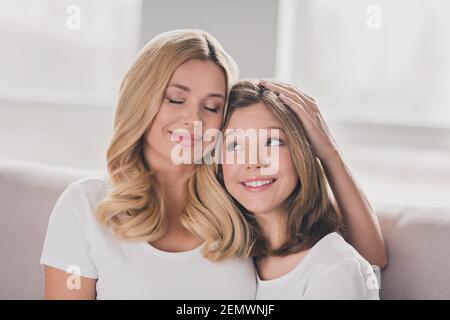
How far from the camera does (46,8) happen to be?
2.35m

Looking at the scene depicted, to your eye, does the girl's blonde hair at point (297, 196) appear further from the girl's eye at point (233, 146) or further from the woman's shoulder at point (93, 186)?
the woman's shoulder at point (93, 186)

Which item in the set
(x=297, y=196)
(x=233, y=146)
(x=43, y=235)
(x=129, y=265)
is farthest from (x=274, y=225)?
(x=43, y=235)

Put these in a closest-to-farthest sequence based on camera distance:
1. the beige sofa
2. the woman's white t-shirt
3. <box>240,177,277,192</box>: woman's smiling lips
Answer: the woman's white t-shirt < <box>240,177,277,192</box>: woman's smiling lips < the beige sofa

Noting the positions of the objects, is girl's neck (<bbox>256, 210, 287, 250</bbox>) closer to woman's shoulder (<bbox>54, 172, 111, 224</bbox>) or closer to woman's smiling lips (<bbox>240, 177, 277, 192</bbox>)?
woman's smiling lips (<bbox>240, 177, 277, 192</bbox>)

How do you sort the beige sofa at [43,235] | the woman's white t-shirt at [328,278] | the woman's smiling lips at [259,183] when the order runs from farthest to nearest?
the beige sofa at [43,235] < the woman's smiling lips at [259,183] < the woman's white t-shirt at [328,278]

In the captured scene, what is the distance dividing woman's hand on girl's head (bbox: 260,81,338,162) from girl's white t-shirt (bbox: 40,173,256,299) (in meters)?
0.26

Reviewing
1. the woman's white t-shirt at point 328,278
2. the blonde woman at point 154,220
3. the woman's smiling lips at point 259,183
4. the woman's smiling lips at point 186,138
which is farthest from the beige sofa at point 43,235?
the woman's smiling lips at point 186,138

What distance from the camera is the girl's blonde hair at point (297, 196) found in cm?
113

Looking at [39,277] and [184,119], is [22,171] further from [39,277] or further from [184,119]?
[184,119]

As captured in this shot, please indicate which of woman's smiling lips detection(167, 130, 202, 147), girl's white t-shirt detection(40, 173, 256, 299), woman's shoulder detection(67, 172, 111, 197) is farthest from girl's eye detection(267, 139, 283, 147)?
woman's shoulder detection(67, 172, 111, 197)

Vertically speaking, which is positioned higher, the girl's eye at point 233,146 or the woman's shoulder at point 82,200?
the girl's eye at point 233,146

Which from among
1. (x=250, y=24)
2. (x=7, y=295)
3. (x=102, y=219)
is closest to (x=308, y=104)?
(x=102, y=219)

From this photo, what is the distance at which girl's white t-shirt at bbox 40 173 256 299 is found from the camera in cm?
114
